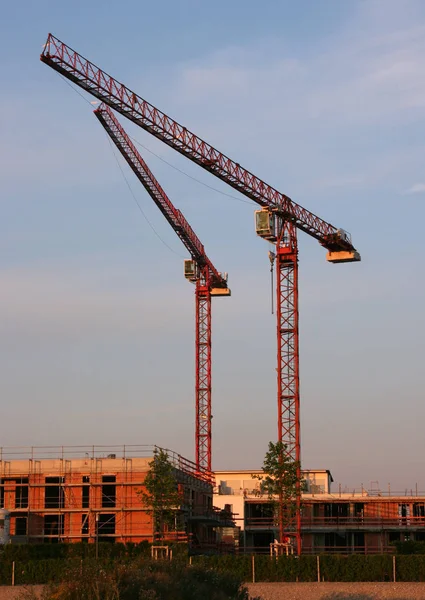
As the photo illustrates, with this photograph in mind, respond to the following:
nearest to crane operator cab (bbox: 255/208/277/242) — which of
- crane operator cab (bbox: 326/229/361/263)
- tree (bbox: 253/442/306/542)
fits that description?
crane operator cab (bbox: 326/229/361/263)

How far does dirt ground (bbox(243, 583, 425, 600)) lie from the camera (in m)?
46.5

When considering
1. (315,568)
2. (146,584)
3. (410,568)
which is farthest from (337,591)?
(146,584)

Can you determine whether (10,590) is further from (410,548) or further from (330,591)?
(410,548)

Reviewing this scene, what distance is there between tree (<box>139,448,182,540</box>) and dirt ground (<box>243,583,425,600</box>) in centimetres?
1654

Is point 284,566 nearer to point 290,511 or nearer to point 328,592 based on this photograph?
point 328,592

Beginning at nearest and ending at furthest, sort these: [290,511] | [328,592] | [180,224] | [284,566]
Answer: [328,592]
[284,566]
[290,511]
[180,224]

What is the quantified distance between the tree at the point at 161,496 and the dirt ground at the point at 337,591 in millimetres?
16537

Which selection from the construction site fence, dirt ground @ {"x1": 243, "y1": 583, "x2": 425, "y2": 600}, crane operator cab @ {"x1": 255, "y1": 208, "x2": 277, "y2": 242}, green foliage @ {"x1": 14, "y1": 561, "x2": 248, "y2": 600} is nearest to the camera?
green foliage @ {"x1": 14, "y1": 561, "x2": 248, "y2": 600}

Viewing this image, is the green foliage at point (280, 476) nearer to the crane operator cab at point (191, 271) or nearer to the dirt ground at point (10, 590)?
the dirt ground at point (10, 590)

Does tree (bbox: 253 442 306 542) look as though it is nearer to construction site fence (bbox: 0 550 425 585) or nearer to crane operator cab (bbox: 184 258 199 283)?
construction site fence (bbox: 0 550 425 585)

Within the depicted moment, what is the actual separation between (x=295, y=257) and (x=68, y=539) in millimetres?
37293

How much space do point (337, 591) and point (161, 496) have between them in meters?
21.2

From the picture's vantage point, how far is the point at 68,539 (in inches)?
2832

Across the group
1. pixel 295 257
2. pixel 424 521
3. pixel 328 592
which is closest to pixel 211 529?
pixel 424 521
